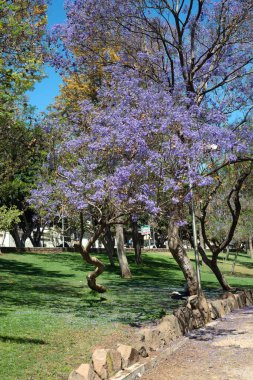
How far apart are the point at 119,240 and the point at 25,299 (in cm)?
1149

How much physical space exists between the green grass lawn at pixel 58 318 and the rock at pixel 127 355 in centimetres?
80

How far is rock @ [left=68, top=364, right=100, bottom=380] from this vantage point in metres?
6.05

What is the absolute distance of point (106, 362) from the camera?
6582 mm

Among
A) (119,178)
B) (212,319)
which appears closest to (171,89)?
(119,178)

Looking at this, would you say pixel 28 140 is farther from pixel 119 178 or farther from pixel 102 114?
pixel 119 178

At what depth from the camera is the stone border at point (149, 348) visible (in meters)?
6.45

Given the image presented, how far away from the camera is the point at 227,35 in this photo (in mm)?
15766

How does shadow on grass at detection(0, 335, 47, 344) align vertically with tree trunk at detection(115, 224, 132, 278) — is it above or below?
below

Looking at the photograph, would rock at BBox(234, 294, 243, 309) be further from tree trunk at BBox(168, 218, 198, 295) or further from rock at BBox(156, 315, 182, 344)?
rock at BBox(156, 315, 182, 344)

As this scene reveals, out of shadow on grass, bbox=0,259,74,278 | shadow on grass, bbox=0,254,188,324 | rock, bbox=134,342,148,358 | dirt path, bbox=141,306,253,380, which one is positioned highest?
shadow on grass, bbox=0,259,74,278

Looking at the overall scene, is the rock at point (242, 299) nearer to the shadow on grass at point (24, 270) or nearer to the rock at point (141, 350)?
the rock at point (141, 350)

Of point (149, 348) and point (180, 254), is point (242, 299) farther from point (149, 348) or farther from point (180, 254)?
point (149, 348)

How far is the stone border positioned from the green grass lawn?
0.68 meters

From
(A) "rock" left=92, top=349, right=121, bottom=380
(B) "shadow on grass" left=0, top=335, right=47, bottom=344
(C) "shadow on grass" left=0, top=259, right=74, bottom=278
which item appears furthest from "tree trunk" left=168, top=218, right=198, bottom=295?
(C) "shadow on grass" left=0, top=259, right=74, bottom=278
